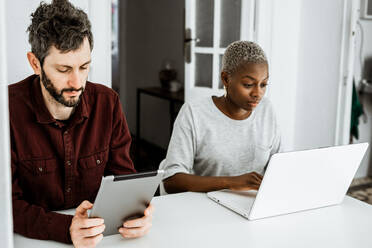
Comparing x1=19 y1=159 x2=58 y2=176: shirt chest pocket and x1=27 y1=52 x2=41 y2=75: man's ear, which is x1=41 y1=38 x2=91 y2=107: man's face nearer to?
x1=27 y1=52 x2=41 y2=75: man's ear

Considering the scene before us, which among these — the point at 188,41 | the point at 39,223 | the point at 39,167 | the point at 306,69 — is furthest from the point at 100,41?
the point at 306,69

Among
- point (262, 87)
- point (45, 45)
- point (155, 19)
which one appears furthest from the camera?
point (155, 19)

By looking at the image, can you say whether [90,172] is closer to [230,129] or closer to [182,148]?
[182,148]

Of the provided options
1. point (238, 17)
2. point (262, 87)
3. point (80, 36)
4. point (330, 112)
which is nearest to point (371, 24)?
point (330, 112)

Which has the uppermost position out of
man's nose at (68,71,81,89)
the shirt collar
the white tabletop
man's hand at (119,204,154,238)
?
man's nose at (68,71,81,89)

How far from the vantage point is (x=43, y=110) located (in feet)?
4.44

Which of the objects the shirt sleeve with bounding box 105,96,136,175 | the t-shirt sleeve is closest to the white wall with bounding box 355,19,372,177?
the t-shirt sleeve

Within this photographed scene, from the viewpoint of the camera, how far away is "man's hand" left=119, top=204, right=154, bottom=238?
1184 mm

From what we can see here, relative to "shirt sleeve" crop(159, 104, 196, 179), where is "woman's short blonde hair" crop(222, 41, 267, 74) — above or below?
above

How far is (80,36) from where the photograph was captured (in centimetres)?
123

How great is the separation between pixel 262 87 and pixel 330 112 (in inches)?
81.5

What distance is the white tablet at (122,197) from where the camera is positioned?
3.47ft

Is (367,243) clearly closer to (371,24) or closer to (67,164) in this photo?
(67,164)

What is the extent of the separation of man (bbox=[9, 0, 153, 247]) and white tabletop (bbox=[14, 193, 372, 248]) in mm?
67
